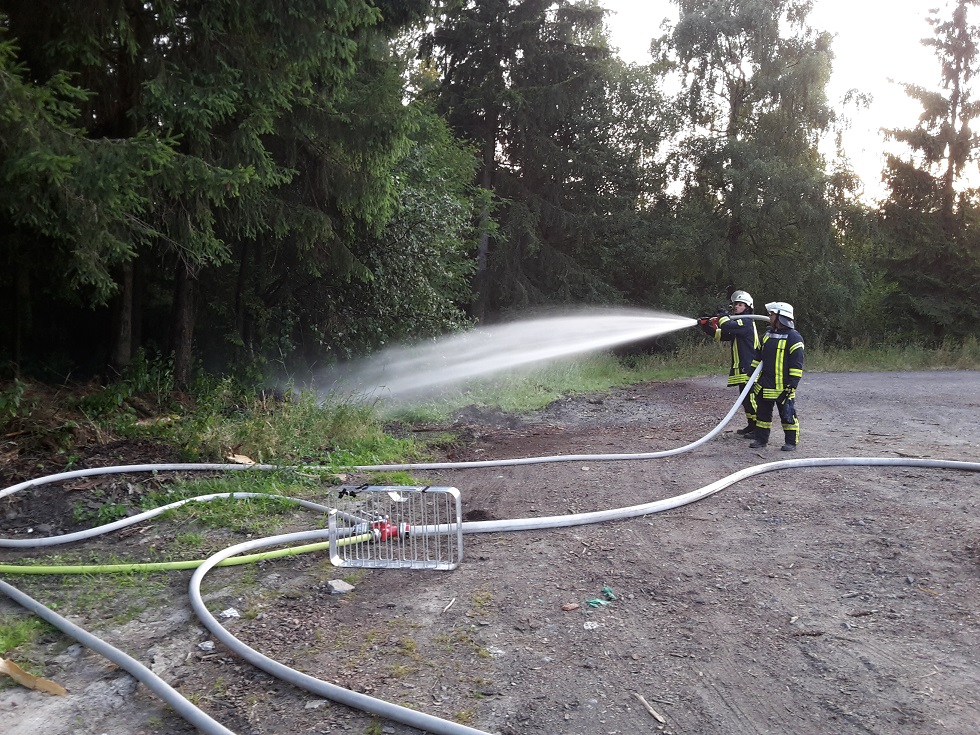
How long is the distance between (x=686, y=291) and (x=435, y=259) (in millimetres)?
12198

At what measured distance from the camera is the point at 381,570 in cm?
403

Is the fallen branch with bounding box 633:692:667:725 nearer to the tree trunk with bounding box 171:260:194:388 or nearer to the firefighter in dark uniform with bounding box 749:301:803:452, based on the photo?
the firefighter in dark uniform with bounding box 749:301:803:452

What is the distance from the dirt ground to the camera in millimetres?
2652

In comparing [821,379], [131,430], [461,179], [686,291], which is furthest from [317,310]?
[686,291]

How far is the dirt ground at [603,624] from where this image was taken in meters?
2.65

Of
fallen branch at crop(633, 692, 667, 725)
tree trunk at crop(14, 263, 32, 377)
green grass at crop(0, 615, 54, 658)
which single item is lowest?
fallen branch at crop(633, 692, 667, 725)

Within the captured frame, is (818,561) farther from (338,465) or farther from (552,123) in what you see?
(552,123)

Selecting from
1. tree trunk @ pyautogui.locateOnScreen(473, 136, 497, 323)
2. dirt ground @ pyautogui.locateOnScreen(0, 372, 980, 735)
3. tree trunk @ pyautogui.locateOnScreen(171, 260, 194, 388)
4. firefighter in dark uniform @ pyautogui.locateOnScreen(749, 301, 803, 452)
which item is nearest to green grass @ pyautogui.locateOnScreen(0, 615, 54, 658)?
dirt ground @ pyautogui.locateOnScreen(0, 372, 980, 735)

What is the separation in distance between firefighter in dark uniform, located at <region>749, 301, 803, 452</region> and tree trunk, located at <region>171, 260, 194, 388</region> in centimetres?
631

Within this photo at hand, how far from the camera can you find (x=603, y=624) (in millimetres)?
3322

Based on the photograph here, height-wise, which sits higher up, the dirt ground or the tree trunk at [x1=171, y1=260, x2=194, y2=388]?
the tree trunk at [x1=171, y1=260, x2=194, y2=388]

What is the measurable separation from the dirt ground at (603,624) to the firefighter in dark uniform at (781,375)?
5.07ft

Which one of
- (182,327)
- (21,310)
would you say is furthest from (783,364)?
(21,310)

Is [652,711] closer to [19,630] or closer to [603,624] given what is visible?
[603,624]
